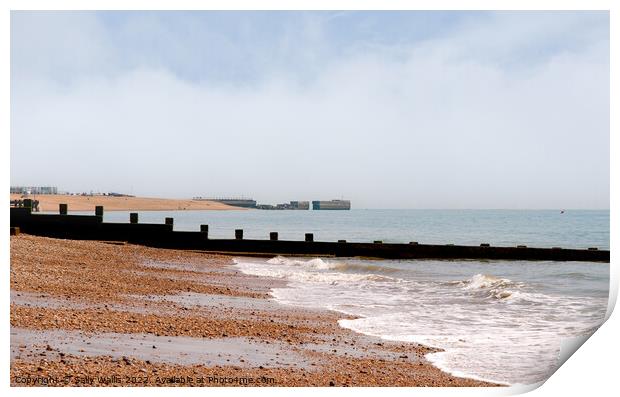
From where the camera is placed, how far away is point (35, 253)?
17.8 m

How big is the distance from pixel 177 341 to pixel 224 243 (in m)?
21.0

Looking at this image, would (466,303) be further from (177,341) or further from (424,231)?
(424,231)

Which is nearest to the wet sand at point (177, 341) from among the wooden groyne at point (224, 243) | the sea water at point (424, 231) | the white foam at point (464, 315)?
the white foam at point (464, 315)

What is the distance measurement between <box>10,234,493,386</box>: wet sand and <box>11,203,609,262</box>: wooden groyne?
14002 mm

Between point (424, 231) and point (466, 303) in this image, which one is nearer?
point (466, 303)

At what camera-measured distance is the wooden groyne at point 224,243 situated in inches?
1128

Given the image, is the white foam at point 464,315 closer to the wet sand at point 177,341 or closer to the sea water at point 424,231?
the wet sand at point 177,341

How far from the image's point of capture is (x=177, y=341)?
8.98 m

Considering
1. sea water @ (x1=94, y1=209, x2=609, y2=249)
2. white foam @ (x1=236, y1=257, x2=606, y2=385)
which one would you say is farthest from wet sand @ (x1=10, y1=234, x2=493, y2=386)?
sea water @ (x1=94, y1=209, x2=609, y2=249)

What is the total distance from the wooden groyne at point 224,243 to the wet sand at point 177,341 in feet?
45.9

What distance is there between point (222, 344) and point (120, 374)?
2210 millimetres

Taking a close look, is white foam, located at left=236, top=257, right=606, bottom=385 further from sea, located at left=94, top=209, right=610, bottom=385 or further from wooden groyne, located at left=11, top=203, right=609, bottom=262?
wooden groyne, located at left=11, top=203, right=609, bottom=262

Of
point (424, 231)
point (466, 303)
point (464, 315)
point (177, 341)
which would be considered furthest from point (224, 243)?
point (424, 231)

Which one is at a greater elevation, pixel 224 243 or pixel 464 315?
pixel 224 243
